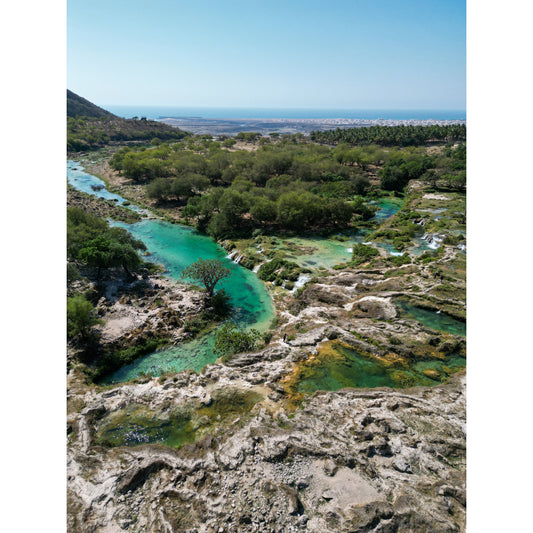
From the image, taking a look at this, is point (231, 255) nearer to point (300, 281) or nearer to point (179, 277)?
point (179, 277)

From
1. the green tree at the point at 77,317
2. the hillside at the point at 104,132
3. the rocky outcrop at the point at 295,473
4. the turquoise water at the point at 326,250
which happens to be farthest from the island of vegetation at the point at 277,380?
the hillside at the point at 104,132

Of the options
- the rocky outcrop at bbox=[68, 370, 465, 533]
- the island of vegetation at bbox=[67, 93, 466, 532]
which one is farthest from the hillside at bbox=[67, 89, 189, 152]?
the rocky outcrop at bbox=[68, 370, 465, 533]

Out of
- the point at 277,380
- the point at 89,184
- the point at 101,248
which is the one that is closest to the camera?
the point at 277,380

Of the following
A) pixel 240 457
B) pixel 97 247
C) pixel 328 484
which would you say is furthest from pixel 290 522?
pixel 97 247

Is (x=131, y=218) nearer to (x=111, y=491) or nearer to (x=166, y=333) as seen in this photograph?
(x=166, y=333)

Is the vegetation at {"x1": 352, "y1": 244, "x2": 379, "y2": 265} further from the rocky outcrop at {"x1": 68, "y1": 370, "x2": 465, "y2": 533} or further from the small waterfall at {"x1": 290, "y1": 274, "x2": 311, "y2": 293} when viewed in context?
the rocky outcrop at {"x1": 68, "y1": 370, "x2": 465, "y2": 533}

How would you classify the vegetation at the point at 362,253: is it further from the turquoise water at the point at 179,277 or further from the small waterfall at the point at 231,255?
the small waterfall at the point at 231,255

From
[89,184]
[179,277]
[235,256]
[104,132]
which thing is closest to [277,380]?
[179,277]
